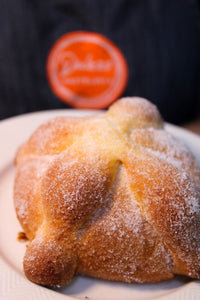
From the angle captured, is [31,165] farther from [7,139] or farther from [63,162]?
[7,139]

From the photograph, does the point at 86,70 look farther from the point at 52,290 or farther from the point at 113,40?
the point at 52,290

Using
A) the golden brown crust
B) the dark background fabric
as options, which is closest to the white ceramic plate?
the golden brown crust

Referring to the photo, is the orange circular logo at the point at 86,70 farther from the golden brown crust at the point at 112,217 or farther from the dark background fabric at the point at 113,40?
the golden brown crust at the point at 112,217

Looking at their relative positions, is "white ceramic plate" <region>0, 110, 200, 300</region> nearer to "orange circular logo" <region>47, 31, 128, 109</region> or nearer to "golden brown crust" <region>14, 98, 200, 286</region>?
"golden brown crust" <region>14, 98, 200, 286</region>

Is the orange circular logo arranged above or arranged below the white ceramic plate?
above

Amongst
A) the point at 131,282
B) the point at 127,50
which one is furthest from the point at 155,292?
the point at 127,50

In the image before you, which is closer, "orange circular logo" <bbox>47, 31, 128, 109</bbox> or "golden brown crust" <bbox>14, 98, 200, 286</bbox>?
"golden brown crust" <bbox>14, 98, 200, 286</bbox>
